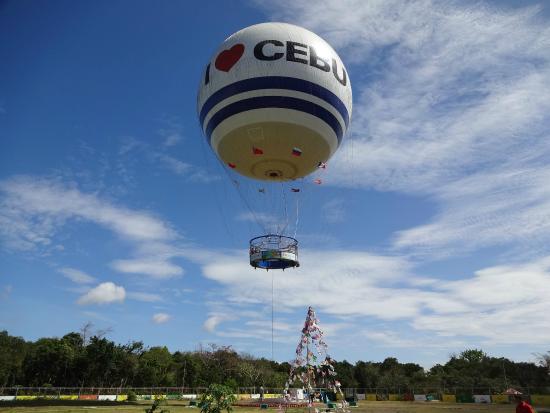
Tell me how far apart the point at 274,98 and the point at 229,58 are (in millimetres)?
3131

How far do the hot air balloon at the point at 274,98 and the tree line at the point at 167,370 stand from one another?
203 ft

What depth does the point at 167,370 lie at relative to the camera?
3484 inches

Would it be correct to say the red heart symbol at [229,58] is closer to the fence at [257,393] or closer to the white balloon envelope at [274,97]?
the white balloon envelope at [274,97]

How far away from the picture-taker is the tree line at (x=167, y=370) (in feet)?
233

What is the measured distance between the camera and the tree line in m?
71.1

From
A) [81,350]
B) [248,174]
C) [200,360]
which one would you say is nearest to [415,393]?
[200,360]

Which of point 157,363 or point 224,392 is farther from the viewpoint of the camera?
point 157,363

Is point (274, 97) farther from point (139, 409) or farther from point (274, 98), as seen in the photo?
point (139, 409)

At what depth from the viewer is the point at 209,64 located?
22.3m

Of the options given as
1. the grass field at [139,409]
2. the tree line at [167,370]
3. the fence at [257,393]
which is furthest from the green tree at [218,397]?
the tree line at [167,370]

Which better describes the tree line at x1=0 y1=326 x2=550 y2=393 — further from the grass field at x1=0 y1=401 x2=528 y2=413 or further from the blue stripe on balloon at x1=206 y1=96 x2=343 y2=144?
the blue stripe on balloon at x1=206 y1=96 x2=343 y2=144

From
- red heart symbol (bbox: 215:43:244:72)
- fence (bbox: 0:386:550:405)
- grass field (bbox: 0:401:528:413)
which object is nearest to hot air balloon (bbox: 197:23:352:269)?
red heart symbol (bbox: 215:43:244:72)

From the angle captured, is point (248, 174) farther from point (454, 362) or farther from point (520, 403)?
point (454, 362)

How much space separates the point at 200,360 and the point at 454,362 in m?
70.0
